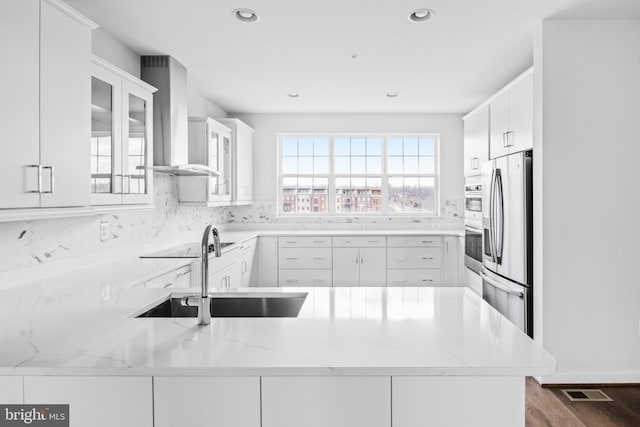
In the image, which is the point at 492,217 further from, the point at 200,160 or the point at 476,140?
the point at 200,160

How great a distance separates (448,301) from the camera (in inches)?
65.9

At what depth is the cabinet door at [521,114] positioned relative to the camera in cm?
306

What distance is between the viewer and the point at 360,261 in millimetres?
5246

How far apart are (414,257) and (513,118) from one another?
229 centimetres

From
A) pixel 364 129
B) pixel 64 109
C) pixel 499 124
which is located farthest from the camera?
pixel 364 129

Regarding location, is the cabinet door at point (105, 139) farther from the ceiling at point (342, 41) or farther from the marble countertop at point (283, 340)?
the marble countertop at point (283, 340)

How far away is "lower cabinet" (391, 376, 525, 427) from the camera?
1.08 meters

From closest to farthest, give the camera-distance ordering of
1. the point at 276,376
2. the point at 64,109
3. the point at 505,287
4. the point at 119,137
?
the point at 276,376 → the point at 64,109 → the point at 119,137 → the point at 505,287

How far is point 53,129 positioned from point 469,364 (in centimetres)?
199

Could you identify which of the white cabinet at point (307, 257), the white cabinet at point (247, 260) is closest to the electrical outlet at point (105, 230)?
the white cabinet at point (247, 260)

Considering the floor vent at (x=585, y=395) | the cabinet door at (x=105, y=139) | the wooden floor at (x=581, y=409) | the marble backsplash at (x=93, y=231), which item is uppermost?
the cabinet door at (x=105, y=139)

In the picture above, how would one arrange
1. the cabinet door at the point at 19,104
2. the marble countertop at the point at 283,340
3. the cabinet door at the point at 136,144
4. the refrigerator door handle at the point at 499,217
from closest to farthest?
the marble countertop at the point at 283,340, the cabinet door at the point at 19,104, the cabinet door at the point at 136,144, the refrigerator door handle at the point at 499,217

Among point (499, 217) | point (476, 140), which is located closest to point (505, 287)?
point (499, 217)

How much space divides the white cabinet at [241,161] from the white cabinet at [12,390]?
12.9 ft
